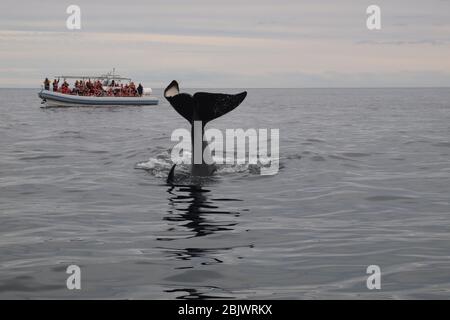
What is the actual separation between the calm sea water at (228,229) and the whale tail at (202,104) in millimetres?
1581

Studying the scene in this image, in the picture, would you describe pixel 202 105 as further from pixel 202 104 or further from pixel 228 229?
pixel 228 229

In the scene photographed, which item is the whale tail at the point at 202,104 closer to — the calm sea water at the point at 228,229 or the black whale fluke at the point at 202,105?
the black whale fluke at the point at 202,105

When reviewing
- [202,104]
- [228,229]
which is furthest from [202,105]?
[228,229]

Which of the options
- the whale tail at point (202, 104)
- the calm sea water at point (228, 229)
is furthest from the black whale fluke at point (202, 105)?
the calm sea water at point (228, 229)

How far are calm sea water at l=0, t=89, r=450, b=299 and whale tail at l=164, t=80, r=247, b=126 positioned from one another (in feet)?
5.19

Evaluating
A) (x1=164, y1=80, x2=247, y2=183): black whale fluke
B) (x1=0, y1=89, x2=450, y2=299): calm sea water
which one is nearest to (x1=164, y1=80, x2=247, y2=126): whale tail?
(x1=164, y1=80, x2=247, y2=183): black whale fluke

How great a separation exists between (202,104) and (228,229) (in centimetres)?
400

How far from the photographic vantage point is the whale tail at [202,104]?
1328cm

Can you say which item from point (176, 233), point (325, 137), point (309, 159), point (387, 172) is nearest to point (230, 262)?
point (176, 233)

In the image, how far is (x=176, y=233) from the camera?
1023 cm

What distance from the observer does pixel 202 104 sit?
13750mm

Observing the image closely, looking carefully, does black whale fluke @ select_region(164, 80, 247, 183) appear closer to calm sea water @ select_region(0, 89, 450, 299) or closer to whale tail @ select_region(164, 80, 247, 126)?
whale tail @ select_region(164, 80, 247, 126)

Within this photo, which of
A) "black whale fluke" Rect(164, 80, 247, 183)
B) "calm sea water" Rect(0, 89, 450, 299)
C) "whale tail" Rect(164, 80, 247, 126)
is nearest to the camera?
"calm sea water" Rect(0, 89, 450, 299)

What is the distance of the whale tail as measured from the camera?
1328cm
